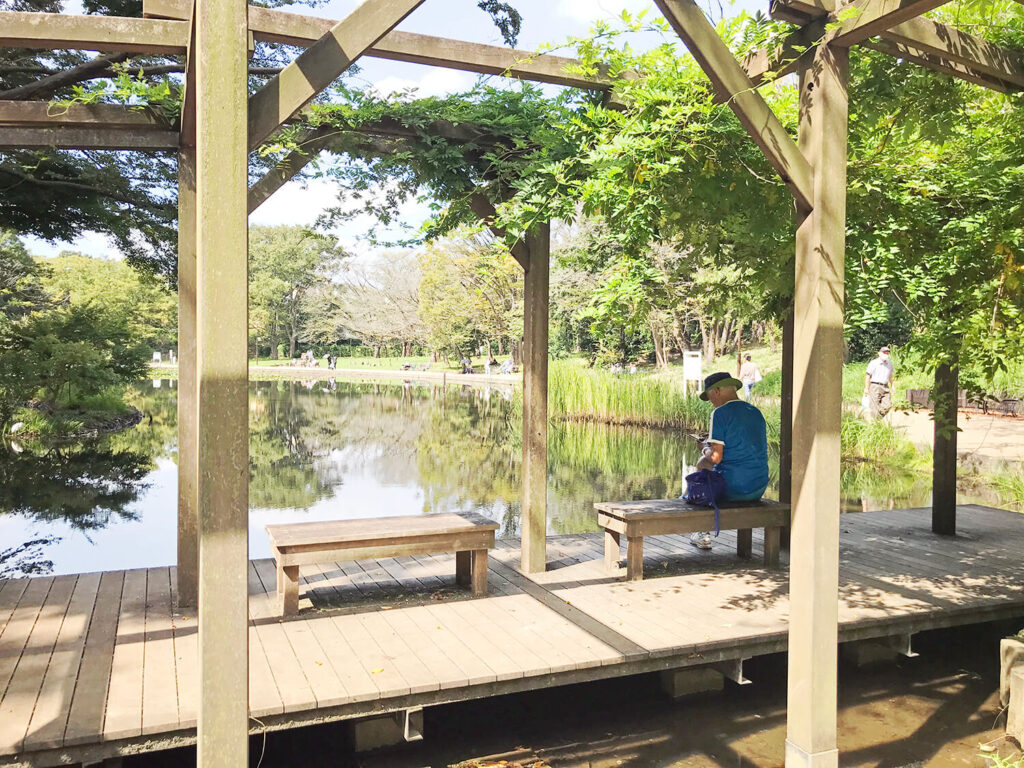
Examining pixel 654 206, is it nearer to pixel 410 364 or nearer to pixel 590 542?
pixel 590 542

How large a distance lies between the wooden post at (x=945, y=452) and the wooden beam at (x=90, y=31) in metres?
5.01

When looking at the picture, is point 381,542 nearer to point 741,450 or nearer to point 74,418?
point 741,450

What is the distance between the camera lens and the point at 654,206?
3.85m

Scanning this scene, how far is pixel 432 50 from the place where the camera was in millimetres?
4176

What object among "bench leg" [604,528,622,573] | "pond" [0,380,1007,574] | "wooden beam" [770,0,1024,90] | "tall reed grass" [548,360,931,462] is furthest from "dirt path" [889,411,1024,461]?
"wooden beam" [770,0,1024,90]

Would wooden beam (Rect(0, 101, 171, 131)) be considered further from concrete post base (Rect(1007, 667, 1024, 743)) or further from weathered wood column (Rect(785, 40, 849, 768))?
concrete post base (Rect(1007, 667, 1024, 743))

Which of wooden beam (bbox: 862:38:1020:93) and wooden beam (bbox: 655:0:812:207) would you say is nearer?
wooden beam (bbox: 655:0:812:207)

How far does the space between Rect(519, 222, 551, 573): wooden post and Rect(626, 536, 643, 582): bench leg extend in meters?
0.54

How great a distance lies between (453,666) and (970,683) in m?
2.99

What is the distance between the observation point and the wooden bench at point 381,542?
14.4ft

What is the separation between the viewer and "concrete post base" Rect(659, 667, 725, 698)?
4363mm

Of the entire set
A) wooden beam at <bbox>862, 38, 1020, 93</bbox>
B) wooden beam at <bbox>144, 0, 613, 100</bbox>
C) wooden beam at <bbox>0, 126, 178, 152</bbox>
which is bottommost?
wooden beam at <bbox>862, 38, 1020, 93</bbox>

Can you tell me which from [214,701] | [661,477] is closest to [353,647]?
[214,701]

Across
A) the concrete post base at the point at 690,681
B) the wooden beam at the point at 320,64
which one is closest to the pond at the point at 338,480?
the concrete post base at the point at 690,681
